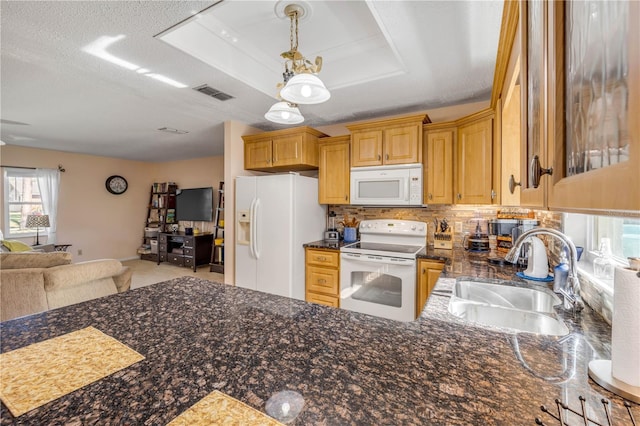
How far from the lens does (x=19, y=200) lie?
5.41 metres

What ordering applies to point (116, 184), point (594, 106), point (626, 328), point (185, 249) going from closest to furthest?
1. point (594, 106)
2. point (626, 328)
3. point (185, 249)
4. point (116, 184)

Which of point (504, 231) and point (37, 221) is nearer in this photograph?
point (504, 231)

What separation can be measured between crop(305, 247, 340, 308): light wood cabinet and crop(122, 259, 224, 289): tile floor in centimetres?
256

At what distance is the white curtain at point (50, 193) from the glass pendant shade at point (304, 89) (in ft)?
21.5

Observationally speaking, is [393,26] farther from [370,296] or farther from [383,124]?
[370,296]

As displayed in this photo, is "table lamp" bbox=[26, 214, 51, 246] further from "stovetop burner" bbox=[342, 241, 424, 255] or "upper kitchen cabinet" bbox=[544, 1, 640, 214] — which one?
"upper kitchen cabinet" bbox=[544, 1, 640, 214]

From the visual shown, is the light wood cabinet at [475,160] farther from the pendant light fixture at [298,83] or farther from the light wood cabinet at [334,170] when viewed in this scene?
the pendant light fixture at [298,83]

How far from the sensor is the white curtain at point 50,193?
555 cm

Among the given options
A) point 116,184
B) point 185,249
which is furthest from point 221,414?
point 116,184

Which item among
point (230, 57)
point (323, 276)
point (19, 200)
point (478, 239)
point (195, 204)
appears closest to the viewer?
point (230, 57)

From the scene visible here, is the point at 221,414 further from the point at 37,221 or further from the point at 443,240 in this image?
the point at 37,221

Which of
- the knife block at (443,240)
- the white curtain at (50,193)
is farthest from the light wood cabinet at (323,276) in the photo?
the white curtain at (50,193)

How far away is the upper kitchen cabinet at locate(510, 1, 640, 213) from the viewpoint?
0.32 m

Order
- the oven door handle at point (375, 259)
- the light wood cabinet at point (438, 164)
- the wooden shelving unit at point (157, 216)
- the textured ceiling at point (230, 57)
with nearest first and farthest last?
the textured ceiling at point (230, 57)
the oven door handle at point (375, 259)
the light wood cabinet at point (438, 164)
the wooden shelving unit at point (157, 216)
